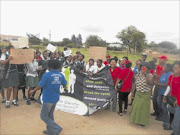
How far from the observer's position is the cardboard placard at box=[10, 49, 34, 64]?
483cm

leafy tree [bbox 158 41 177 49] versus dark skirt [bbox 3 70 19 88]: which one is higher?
leafy tree [bbox 158 41 177 49]

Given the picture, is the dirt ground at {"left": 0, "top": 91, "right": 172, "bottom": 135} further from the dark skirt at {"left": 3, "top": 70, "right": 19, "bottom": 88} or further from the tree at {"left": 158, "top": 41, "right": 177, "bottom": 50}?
the tree at {"left": 158, "top": 41, "right": 177, "bottom": 50}

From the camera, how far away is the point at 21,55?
492 cm

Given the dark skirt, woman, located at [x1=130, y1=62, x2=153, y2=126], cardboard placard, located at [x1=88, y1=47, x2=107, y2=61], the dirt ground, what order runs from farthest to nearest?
cardboard placard, located at [x1=88, y1=47, x2=107, y2=61], the dark skirt, woman, located at [x1=130, y1=62, x2=153, y2=126], the dirt ground

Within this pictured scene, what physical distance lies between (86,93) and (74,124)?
1.01 metres

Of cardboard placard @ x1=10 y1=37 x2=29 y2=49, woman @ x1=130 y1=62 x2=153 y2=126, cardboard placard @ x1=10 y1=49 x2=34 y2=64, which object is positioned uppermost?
cardboard placard @ x1=10 y1=37 x2=29 y2=49

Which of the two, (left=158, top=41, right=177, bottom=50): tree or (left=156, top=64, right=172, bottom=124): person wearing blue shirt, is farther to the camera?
(left=156, top=64, right=172, bottom=124): person wearing blue shirt

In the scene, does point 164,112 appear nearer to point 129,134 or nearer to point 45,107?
point 129,134

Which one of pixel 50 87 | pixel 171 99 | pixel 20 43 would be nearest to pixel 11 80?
pixel 20 43

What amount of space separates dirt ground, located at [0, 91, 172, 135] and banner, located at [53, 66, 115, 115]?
240 mm

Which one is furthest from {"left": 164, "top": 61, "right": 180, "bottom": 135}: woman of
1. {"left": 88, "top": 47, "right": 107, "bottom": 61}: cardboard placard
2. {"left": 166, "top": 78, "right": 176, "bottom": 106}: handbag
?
{"left": 88, "top": 47, "right": 107, "bottom": 61}: cardboard placard

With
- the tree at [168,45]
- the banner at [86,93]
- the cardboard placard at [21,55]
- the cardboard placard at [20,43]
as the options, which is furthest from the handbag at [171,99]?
the cardboard placard at [20,43]

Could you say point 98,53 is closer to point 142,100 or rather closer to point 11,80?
point 142,100

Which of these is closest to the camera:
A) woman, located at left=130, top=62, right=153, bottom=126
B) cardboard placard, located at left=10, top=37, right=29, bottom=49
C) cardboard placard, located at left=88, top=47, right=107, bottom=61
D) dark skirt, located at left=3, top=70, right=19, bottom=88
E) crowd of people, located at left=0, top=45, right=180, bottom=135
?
crowd of people, located at left=0, top=45, right=180, bottom=135
